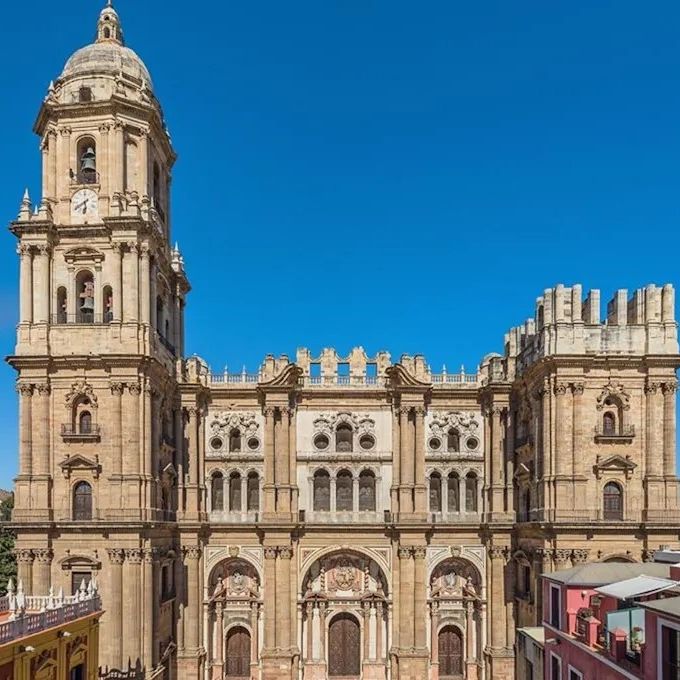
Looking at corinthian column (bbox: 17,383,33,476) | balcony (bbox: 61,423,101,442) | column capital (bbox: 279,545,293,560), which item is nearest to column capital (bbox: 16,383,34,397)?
corinthian column (bbox: 17,383,33,476)

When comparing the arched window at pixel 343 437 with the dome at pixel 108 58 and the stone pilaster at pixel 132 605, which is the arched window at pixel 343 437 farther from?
the dome at pixel 108 58

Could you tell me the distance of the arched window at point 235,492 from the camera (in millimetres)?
49781

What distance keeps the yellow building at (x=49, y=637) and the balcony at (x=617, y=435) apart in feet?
90.6

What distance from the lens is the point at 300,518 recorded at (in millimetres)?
49375

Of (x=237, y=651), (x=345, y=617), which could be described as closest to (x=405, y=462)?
(x=345, y=617)

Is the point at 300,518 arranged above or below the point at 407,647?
above

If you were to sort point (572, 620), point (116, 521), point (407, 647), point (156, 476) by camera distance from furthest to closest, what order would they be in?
point (407, 647)
point (156, 476)
point (116, 521)
point (572, 620)

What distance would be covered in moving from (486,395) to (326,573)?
16.0m

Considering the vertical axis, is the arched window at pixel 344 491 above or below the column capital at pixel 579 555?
above

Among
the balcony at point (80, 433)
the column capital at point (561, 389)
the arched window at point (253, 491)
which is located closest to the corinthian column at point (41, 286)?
the balcony at point (80, 433)

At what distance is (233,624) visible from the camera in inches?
1927

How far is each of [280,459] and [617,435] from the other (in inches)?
826

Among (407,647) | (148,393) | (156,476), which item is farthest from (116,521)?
(407,647)

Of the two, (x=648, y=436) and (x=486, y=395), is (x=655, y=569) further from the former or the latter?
(x=486, y=395)
